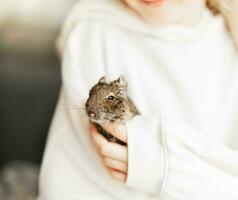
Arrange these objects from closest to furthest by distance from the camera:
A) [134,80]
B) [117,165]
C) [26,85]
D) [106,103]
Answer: [106,103], [117,165], [134,80], [26,85]

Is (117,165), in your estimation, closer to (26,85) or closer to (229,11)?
(229,11)

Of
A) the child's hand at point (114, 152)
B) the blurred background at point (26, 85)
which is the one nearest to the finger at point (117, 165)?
the child's hand at point (114, 152)

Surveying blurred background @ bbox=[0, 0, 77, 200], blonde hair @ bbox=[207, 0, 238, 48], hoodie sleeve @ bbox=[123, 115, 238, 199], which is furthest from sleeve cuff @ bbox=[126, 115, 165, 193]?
blurred background @ bbox=[0, 0, 77, 200]

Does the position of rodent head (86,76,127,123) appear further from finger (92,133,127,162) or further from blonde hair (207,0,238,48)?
blonde hair (207,0,238,48)

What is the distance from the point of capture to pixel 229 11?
1107 millimetres

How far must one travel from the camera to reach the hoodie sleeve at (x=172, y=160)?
0.93m

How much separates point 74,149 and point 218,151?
0.98 feet

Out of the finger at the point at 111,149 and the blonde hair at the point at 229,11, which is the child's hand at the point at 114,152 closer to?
the finger at the point at 111,149

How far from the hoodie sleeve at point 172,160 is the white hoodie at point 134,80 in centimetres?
9

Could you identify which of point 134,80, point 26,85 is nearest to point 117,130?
point 134,80

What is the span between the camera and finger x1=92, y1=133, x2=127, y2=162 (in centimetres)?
95

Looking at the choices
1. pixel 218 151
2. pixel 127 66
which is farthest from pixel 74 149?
pixel 218 151

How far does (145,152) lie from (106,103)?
5.1 inches

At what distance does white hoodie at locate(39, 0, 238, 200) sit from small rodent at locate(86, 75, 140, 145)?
151 mm
